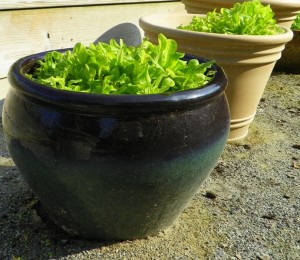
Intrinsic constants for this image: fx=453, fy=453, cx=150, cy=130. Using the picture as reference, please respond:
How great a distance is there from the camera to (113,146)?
68.8 inches

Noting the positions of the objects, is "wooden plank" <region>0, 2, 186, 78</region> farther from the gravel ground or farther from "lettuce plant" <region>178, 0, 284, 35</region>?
"lettuce plant" <region>178, 0, 284, 35</region>

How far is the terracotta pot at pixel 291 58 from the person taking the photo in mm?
5367

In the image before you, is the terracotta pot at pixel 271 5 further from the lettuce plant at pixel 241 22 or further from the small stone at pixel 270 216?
the small stone at pixel 270 216

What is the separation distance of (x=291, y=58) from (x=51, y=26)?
3095mm

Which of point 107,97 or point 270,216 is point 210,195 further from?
point 107,97

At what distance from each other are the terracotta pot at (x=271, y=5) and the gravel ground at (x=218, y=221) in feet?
4.37

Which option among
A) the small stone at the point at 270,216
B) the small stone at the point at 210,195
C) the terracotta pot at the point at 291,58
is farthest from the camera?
the terracotta pot at the point at 291,58

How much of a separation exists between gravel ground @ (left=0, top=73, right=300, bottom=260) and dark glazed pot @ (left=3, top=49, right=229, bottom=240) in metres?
0.21

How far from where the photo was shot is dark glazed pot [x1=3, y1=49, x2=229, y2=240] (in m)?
1.73

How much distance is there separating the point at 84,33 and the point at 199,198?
6.32 feet

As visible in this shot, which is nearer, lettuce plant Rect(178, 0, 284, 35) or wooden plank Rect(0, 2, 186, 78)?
lettuce plant Rect(178, 0, 284, 35)

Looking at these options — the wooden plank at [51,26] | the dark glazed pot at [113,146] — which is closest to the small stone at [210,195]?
the dark glazed pot at [113,146]

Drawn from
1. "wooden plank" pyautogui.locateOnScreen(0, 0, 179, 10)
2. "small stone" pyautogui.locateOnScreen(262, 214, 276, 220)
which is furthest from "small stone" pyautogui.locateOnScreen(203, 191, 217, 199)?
"wooden plank" pyautogui.locateOnScreen(0, 0, 179, 10)

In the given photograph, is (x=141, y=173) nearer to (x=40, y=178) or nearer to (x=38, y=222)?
(x=40, y=178)
